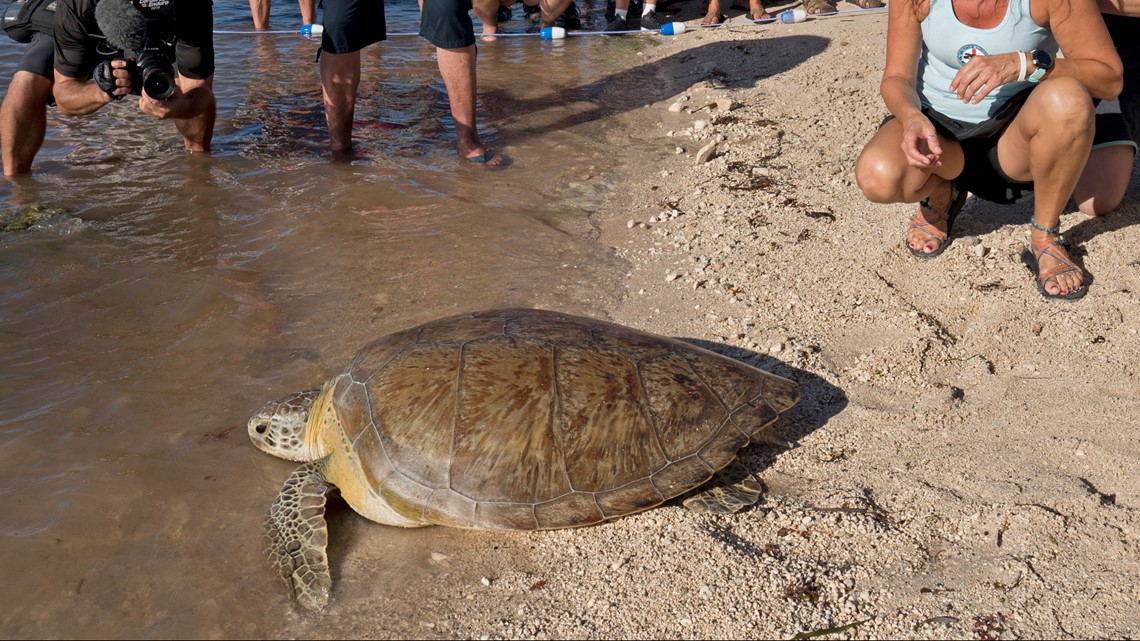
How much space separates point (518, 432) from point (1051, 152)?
2.26 meters

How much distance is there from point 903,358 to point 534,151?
326 centimetres

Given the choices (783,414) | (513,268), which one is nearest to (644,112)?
(513,268)

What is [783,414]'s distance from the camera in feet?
9.65

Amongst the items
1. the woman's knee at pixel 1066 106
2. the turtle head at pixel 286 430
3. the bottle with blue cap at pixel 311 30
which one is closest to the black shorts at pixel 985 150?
the woman's knee at pixel 1066 106

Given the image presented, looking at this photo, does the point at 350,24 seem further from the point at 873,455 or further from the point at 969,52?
the point at 873,455

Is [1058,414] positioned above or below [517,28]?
below

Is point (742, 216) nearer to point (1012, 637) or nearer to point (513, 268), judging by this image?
point (513, 268)

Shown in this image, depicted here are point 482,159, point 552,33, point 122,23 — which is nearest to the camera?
point 122,23

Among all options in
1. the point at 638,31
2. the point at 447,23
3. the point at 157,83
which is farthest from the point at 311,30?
the point at 157,83

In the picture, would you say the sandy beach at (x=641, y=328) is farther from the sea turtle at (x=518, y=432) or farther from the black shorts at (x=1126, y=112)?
the black shorts at (x=1126, y=112)

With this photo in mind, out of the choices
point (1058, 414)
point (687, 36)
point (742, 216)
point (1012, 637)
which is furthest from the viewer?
point (687, 36)

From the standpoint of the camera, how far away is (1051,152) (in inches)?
121

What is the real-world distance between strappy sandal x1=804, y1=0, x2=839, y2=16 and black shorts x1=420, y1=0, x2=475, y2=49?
419 centimetres

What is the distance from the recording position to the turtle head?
9.40 feet
